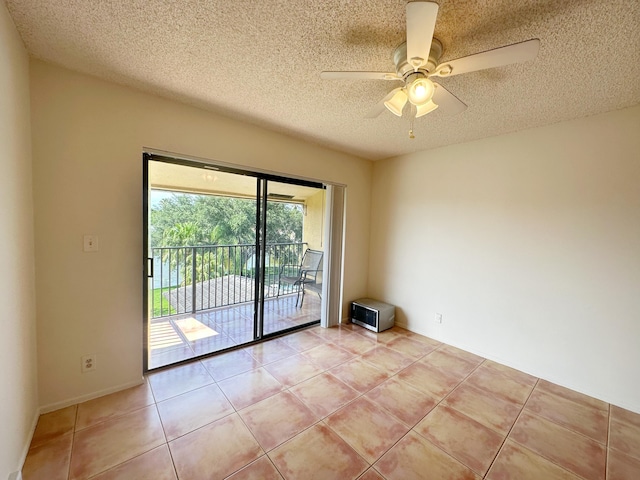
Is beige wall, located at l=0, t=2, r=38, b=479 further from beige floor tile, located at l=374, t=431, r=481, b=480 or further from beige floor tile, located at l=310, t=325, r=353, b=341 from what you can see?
beige floor tile, located at l=310, t=325, r=353, b=341

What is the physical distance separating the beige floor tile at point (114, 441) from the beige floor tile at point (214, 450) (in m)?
0.18

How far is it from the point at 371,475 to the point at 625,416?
2091 mm

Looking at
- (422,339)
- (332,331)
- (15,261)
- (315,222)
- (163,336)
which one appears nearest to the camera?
(15,261)

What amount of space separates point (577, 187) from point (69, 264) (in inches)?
159

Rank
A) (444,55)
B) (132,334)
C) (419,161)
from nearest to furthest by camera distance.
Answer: (444,55), (132,334), (419,161)

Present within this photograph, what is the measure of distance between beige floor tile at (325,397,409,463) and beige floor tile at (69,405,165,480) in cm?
114

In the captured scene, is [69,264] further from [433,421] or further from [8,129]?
[433,421]

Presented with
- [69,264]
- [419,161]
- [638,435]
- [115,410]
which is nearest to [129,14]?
[69,264]

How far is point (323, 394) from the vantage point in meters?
2.11

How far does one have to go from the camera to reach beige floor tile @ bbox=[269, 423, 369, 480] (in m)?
1.43

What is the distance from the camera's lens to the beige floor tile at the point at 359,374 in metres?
2.25

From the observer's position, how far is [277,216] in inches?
121

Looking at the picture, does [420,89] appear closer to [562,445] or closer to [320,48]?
[320,48]

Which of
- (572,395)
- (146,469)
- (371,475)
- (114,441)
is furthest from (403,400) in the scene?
(114,441)
